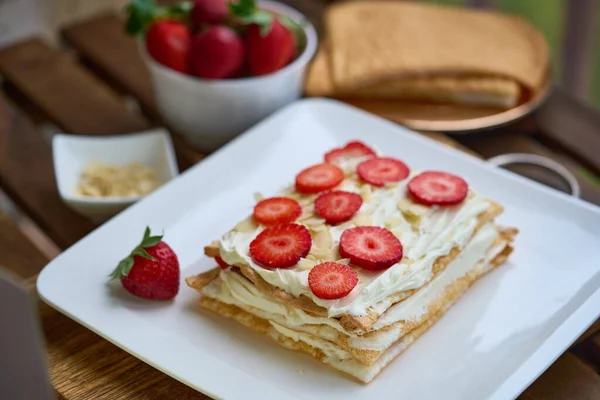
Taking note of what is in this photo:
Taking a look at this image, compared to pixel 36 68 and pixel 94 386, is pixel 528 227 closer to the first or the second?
pixel 94 386

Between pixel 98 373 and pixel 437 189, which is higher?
pixel 437 189

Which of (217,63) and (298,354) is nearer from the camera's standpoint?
(298,354)

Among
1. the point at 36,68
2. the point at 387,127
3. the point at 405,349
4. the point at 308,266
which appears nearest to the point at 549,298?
the point at 405,349

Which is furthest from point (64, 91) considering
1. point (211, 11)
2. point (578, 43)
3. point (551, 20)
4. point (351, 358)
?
point (551, 20)

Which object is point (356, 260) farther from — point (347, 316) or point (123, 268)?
point (123, 268)

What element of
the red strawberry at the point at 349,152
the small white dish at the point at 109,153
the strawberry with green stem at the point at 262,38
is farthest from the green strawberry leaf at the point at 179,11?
the red strawberry at the point at 349,152

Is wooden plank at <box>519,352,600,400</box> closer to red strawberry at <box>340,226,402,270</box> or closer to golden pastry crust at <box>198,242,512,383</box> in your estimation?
golden pastry crust at <box>198,242,512,383</box>

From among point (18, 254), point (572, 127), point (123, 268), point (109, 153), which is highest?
point (572, 127)
